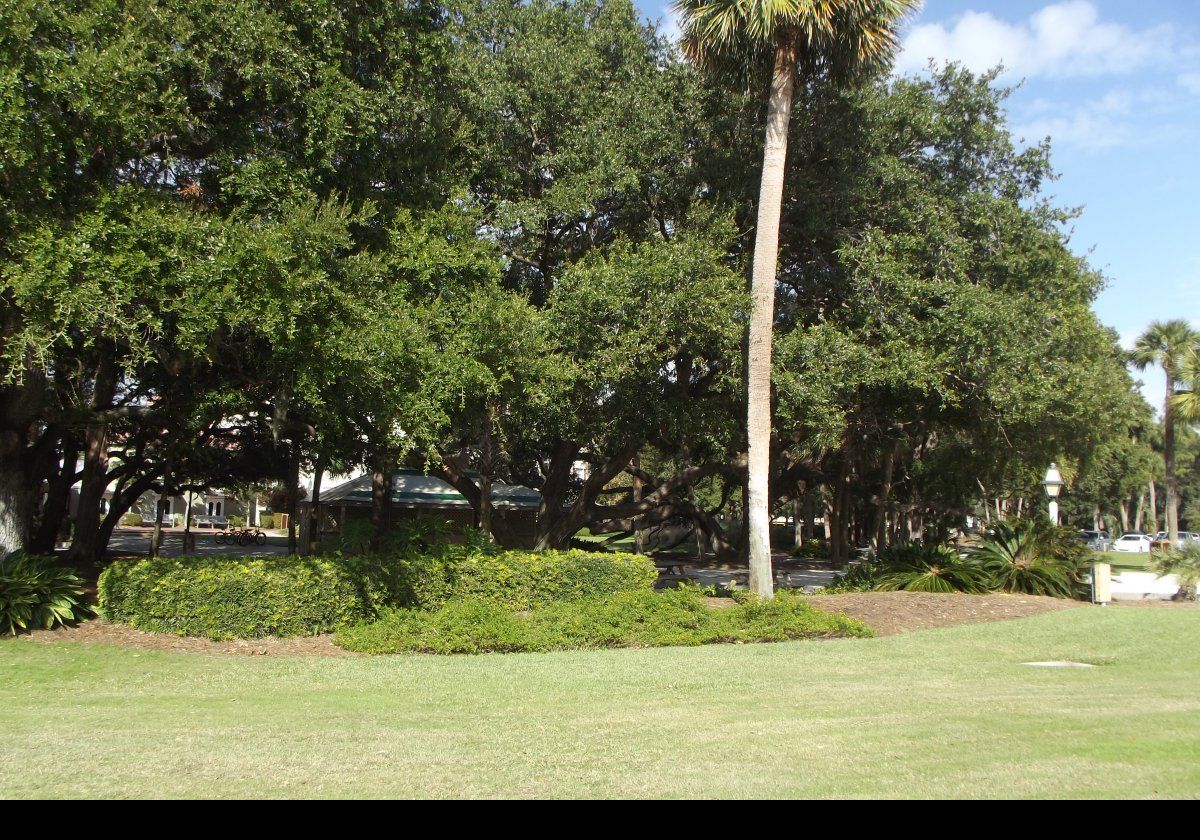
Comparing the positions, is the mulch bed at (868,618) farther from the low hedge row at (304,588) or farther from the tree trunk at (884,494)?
the tree trunk at (884,494)

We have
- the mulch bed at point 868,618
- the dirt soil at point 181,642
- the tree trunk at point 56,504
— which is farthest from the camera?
the tree trunk at point 56,504

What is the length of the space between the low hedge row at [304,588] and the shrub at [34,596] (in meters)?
0.46

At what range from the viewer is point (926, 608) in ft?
54.1

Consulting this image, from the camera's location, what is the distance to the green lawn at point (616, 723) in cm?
601

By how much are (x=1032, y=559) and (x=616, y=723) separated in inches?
584

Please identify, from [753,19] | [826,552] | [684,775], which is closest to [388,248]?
[753,19]

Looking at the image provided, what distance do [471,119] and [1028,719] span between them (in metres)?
15.0

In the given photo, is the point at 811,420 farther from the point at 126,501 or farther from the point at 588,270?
the point at 126,501

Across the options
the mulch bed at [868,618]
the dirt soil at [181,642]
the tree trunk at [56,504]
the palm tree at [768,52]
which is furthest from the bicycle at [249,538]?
the palm tree at [768,52]

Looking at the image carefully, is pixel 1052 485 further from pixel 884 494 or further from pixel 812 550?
pixel 812 550

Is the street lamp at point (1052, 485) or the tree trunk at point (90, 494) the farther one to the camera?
the tree trunk at point (90, 494)

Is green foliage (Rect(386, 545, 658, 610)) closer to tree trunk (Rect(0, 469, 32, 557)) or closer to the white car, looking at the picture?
tree trunk (Rect(0, 469, 32, 557))

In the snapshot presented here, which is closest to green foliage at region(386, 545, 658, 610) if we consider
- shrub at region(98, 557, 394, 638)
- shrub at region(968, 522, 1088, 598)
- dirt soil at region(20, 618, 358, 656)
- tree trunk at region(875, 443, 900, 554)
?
shrub at region(98, 557, 394, 638)

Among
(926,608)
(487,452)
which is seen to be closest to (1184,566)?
(926,608)
